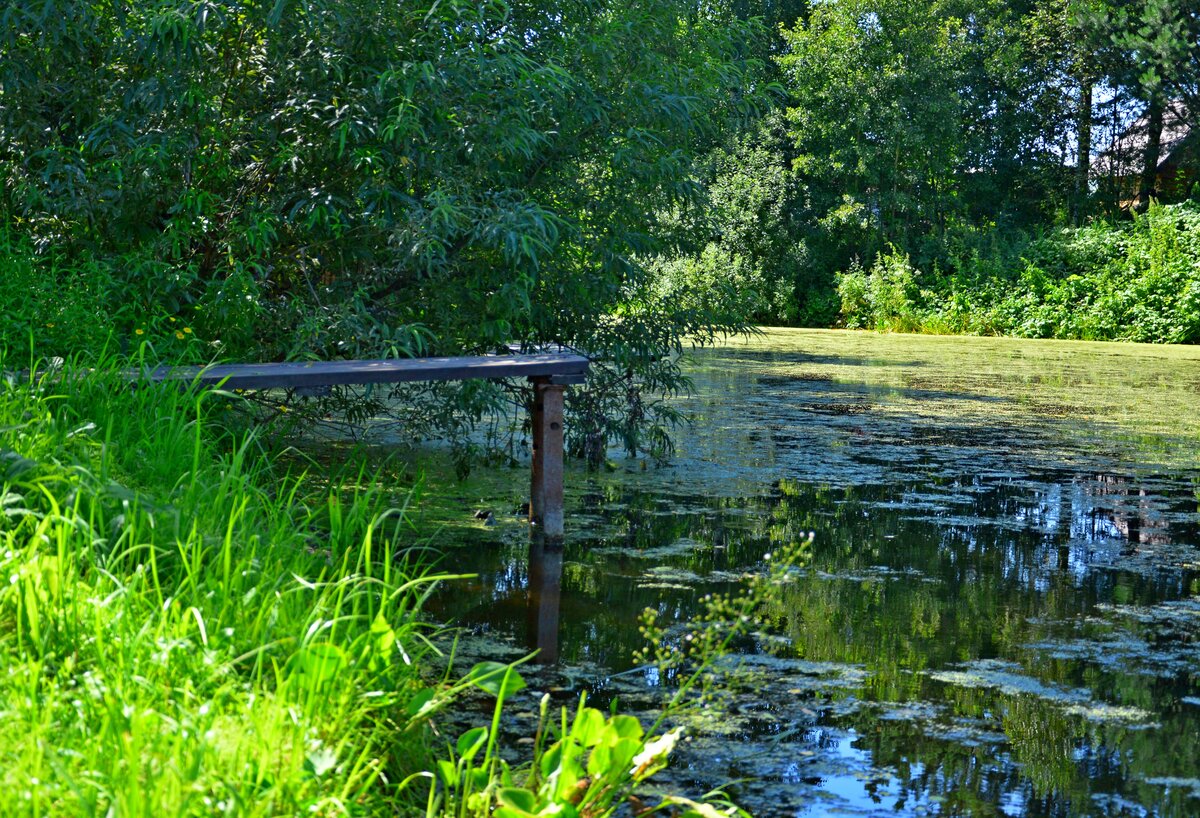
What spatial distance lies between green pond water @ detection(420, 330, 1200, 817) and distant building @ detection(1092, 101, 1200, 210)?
20.8m

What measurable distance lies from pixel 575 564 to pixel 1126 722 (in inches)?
85.6

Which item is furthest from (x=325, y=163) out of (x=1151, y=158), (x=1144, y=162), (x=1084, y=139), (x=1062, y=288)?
(x=1084, y=139)

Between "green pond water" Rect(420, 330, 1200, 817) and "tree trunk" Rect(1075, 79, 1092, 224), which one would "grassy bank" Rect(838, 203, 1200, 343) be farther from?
"green pond water" Rect(420, 330, 1200, 817)

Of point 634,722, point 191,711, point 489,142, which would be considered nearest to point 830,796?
point 634,722

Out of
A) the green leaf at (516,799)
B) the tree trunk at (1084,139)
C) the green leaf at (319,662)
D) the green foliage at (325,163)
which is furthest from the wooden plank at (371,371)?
the tree trunk at (1084,139)

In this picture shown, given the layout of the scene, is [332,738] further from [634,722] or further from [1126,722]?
[1126,722]

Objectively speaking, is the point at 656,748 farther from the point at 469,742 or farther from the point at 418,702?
the point at 418,702

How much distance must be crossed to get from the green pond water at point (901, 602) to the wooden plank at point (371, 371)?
27.6 inches

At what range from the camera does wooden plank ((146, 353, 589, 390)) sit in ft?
14.4

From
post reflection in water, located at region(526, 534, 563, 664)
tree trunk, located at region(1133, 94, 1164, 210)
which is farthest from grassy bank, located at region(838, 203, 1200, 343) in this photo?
post reflection in water, located at region(526, 534, 563, 664)

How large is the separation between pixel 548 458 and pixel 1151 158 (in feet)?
87.8

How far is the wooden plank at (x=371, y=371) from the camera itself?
439 cm

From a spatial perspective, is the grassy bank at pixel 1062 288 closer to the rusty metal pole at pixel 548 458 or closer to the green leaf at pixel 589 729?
the rusty metal pole at pixel 548 458

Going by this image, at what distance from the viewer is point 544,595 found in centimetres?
435
